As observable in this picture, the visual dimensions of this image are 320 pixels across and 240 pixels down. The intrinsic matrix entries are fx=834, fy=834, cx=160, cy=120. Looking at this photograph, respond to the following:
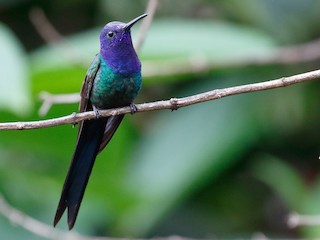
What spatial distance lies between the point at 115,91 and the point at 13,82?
0.85 meters

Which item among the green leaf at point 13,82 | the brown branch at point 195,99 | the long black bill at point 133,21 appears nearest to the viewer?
the brown branch at point 195,99

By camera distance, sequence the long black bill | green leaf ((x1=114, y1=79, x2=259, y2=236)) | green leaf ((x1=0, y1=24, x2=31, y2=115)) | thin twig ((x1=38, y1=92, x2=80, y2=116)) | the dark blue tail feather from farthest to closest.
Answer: green leaf ((x1=114, y1=79, x2=259, y2=236))
green leaf ((x1=0, y1=24, x2=31, y2=115))
thin twig ((x1=38, y1=92, x2=80, y2=116))
the dark blue tail feather
the long black bill

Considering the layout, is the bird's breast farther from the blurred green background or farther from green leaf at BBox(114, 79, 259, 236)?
green leaf at BBox(114, 79, 259, 236)

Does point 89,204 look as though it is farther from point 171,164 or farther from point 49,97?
point 49,97

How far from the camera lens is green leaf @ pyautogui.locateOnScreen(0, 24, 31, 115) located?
418 cm

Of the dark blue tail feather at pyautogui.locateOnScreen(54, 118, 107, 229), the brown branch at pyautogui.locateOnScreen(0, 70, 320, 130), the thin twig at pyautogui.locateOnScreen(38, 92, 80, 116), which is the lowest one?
the dark blue tail feather at pyautogui.locateOnScreen(54, 118, 107, 229)

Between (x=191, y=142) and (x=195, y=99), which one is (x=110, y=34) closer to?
(x=195, y=99)

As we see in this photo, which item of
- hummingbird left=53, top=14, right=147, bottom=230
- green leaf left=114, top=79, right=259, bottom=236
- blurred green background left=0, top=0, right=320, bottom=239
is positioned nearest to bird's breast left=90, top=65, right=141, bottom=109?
hummingbird left=53, top=14, right=147, bottom=230

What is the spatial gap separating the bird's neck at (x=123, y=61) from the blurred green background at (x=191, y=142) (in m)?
1.04

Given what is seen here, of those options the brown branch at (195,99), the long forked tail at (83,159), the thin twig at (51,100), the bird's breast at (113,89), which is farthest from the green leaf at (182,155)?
the brown branch at (195,99)

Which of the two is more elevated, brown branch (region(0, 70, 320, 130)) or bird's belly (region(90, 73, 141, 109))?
brown branch (region(0, 70, 320, 130))

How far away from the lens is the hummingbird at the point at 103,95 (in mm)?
3615

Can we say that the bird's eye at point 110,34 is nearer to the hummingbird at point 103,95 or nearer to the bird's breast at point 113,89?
the hummingbird at point 103,95

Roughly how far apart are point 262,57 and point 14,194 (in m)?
1.77
